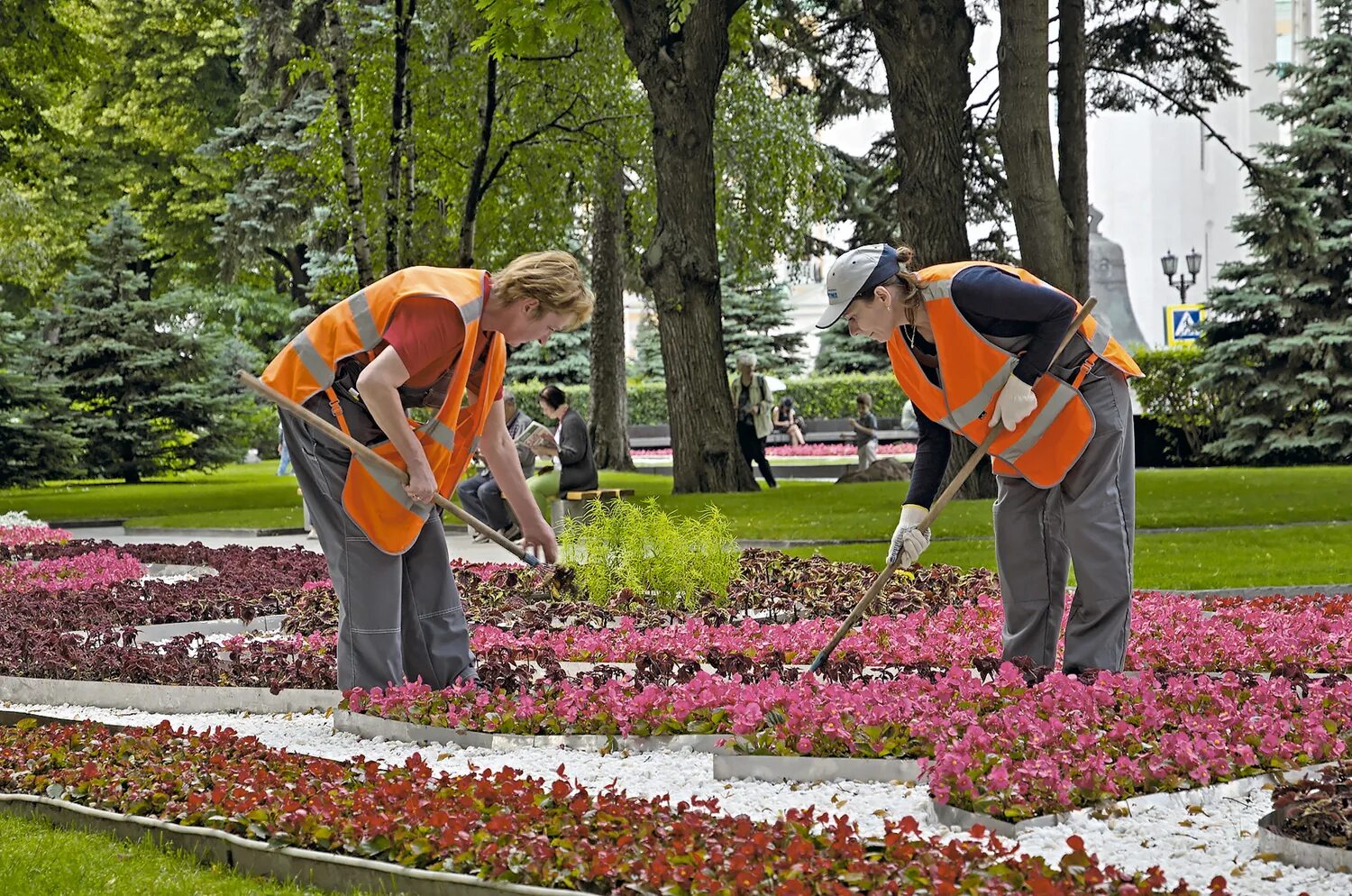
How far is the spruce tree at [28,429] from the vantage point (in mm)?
27062

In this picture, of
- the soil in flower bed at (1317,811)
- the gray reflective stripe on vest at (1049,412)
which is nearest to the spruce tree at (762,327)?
the gray reflective stripe on vest at (1049,412)

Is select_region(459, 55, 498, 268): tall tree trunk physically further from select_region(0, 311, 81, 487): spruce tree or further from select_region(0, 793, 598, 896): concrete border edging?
select_region(0, 793, 598, 896): concrete border edging

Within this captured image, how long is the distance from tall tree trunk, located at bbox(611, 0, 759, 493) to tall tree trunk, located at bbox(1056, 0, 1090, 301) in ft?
12.8

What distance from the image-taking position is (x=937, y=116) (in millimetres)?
15695

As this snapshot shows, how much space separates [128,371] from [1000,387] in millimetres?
29266

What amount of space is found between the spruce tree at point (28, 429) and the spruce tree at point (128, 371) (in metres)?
2.56

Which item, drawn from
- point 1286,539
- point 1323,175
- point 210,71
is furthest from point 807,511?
point 210,71

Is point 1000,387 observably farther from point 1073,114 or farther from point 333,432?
point 1073,114

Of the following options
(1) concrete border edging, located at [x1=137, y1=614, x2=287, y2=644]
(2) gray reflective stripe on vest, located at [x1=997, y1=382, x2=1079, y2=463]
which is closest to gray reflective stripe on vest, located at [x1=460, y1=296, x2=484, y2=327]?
(2) gray reflective stripe on vest, located at [x1=997, y1=382, x2=1079, y2=463]

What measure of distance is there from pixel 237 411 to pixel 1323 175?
71.7 feet

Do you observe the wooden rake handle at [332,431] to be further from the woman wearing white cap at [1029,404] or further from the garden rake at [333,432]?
the woman wearing white cap at [1029,404]

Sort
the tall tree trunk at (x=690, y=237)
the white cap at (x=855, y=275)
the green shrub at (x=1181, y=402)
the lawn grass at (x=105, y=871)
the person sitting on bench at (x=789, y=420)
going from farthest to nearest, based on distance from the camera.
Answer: the person sitting on bench at (x=789, y=420) → the green shrub at (x=1181, y=402) → the tall tree trunk at (x=690, y=237) → the white cap at (x=855, y=275) → the lawn grass at (x=105, y=871)

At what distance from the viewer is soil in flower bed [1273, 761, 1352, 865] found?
11.8ft

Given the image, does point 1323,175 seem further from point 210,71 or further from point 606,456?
point 210,71
